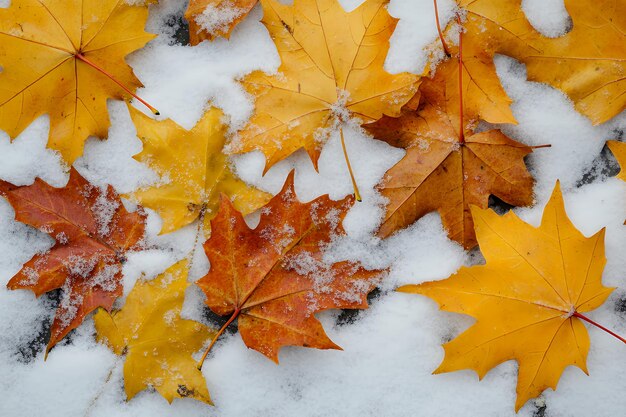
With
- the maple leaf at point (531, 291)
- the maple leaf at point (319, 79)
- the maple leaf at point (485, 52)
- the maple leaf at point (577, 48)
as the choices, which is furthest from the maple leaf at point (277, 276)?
the maple leaf at point (577, 48)

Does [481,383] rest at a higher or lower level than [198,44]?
lower

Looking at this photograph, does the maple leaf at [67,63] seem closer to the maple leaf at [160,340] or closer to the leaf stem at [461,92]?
the maple leaf at [160,340]

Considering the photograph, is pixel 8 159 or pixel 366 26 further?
pixel 8 159

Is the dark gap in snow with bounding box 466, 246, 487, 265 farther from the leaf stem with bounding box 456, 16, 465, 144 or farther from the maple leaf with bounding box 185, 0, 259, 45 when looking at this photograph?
the maple leaf with bounding box 185, 0, 259, 45

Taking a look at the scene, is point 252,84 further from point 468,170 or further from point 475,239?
point 475,239

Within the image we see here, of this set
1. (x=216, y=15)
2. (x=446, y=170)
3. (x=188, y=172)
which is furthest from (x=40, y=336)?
(x=446, y=170)

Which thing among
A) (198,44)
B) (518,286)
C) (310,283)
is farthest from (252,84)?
(518,286)
